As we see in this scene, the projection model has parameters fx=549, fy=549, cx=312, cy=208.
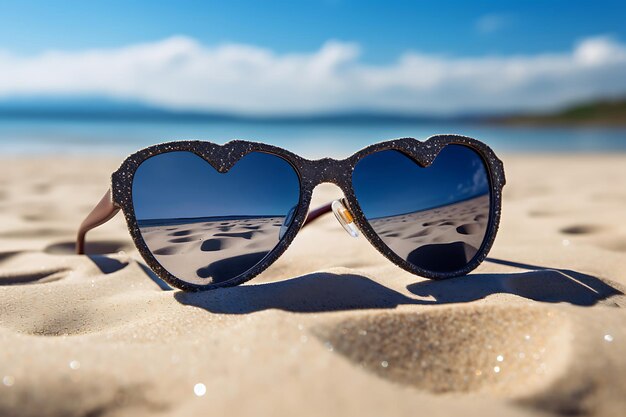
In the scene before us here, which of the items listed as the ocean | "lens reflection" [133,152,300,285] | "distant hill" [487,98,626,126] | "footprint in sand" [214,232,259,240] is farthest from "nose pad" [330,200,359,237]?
"distant hill" [487,98,626,126]

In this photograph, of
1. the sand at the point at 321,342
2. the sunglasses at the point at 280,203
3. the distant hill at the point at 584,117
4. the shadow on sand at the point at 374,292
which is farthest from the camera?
the distant hill at the point at 584,117

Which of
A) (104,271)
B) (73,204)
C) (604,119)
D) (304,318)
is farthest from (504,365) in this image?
(604,119)

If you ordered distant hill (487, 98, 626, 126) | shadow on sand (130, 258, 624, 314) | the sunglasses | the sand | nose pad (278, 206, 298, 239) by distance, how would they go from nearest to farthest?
the sand < shadow on sand (130, 258, 624, 314) < the sunglasses < nose pad (278, 206, 298, 239) < distant hill (487, 98, 626, 126)

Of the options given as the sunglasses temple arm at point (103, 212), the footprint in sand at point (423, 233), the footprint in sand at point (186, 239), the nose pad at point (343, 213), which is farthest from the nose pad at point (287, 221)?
the sunglasses temple arm at point (103, 212)

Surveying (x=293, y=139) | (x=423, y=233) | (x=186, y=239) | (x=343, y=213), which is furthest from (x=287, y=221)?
(x=293, y=139)

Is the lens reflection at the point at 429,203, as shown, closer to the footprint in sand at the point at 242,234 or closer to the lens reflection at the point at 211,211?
the lens reflection at the point at 211,211

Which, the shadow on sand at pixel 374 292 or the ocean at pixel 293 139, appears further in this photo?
the ocean at pixel 293 139

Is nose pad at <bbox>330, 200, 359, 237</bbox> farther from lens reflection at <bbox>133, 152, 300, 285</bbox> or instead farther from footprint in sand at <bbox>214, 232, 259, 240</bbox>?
footprint in sand at <bbox>214, 232, 259, 240</bbox>

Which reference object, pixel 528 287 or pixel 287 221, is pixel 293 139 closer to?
pixel 287 221
